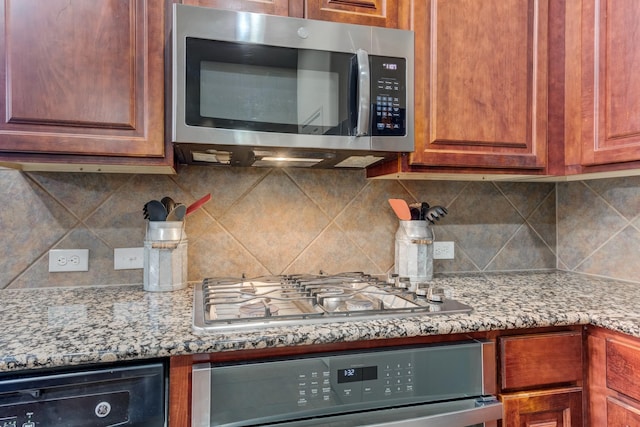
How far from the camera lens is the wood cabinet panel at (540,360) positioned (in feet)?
3.43

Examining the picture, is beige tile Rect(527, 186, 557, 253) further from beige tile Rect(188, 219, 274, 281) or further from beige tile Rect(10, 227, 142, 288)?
beige tile Rect(10, 227, 142, 288)

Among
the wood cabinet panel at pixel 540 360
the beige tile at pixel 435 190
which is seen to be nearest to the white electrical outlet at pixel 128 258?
the beige tile at pixel 435 190

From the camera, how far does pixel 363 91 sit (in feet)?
3.86

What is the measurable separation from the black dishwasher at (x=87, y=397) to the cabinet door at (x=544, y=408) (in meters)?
0.85

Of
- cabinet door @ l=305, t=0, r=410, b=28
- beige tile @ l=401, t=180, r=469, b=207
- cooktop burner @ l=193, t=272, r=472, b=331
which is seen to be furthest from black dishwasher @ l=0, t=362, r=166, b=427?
beige tile @ l=401, t=180, r=469, b=207

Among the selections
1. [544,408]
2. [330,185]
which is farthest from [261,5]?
[544,408]

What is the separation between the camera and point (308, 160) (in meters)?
1.40

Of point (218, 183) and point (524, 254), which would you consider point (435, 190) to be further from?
point (218, 183)

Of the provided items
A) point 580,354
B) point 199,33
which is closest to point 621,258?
point 580,354

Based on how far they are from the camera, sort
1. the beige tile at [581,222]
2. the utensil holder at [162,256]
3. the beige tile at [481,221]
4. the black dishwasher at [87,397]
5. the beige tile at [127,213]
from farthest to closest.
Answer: the beige tile at [481,221]
the beige tile at [581,222]
the beige tile at [127,213]
the utensil holder at [162,256]
the black dishwasher at [87,397]

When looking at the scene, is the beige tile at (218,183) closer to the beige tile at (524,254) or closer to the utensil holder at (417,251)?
the utensil holder at (417,251)

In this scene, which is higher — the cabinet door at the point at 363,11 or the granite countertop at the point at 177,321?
the cabinet door at the point at 363,11

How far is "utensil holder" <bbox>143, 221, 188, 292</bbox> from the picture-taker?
1300 millimetres

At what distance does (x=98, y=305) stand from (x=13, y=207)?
0.52m
